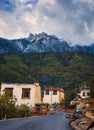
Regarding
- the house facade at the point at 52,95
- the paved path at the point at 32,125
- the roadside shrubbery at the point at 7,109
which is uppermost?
the house facade at the point at 52,95

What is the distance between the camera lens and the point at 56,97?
5723 inches

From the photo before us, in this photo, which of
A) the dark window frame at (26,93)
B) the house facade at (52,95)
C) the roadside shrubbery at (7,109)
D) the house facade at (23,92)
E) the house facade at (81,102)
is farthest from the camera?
the house facade at (52,95)

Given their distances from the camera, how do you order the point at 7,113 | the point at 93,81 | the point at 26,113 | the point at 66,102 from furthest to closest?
the point at 66,102 → the point at 93,81 → the point at 26,113 → the point at 7,113

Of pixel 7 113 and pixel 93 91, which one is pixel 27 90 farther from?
pixel 7 113

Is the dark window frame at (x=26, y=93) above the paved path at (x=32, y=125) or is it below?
above

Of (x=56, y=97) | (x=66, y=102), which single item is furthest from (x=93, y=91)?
Result: (x=56, y=97)

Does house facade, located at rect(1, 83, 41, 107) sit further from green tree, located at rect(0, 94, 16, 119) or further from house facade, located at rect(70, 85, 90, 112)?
green tree, located at rect(0, 94, 16, 119)

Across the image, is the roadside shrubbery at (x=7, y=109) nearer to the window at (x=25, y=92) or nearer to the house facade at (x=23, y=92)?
the house facade at (x=23, y=92)

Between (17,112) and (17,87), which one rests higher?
(17,87)

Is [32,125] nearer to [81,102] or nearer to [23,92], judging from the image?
[23,92]

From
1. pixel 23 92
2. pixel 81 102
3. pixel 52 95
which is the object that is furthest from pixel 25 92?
pixel 52 95

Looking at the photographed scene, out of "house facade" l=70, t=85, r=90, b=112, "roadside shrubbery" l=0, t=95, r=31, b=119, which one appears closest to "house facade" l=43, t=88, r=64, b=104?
"house facade" l=70, t=85, r=90, b=112

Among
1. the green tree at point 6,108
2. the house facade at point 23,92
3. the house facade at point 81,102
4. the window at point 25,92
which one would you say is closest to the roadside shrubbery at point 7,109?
the green tree at point 6,108

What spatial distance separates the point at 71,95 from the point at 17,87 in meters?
42.3
